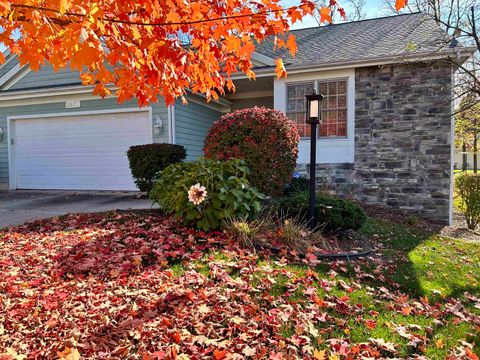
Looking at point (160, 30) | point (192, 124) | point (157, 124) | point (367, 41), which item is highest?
point (367, 41)

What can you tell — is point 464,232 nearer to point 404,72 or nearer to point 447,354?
point 404,72

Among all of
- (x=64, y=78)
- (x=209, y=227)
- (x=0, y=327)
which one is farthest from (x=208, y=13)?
(x=64, y=78)

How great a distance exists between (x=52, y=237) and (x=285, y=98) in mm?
6597

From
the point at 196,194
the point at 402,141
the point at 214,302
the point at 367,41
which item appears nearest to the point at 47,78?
the point at 196,194

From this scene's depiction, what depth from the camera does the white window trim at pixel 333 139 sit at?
339 inches

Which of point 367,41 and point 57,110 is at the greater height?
point 367,41

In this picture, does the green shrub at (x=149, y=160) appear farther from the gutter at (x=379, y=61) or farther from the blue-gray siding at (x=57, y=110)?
the gutter at (x=379, y=61)

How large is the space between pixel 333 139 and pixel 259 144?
13.0 ft

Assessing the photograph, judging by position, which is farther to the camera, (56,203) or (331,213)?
(56,203)

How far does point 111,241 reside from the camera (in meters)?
4.18

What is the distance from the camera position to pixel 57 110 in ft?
34.0

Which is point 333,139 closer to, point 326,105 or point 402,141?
point 326,105

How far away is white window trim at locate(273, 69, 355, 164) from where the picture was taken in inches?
339

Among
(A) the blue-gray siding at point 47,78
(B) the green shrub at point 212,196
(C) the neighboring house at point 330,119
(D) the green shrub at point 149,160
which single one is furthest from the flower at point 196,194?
(A) the blue-gray siding at point 47,78
